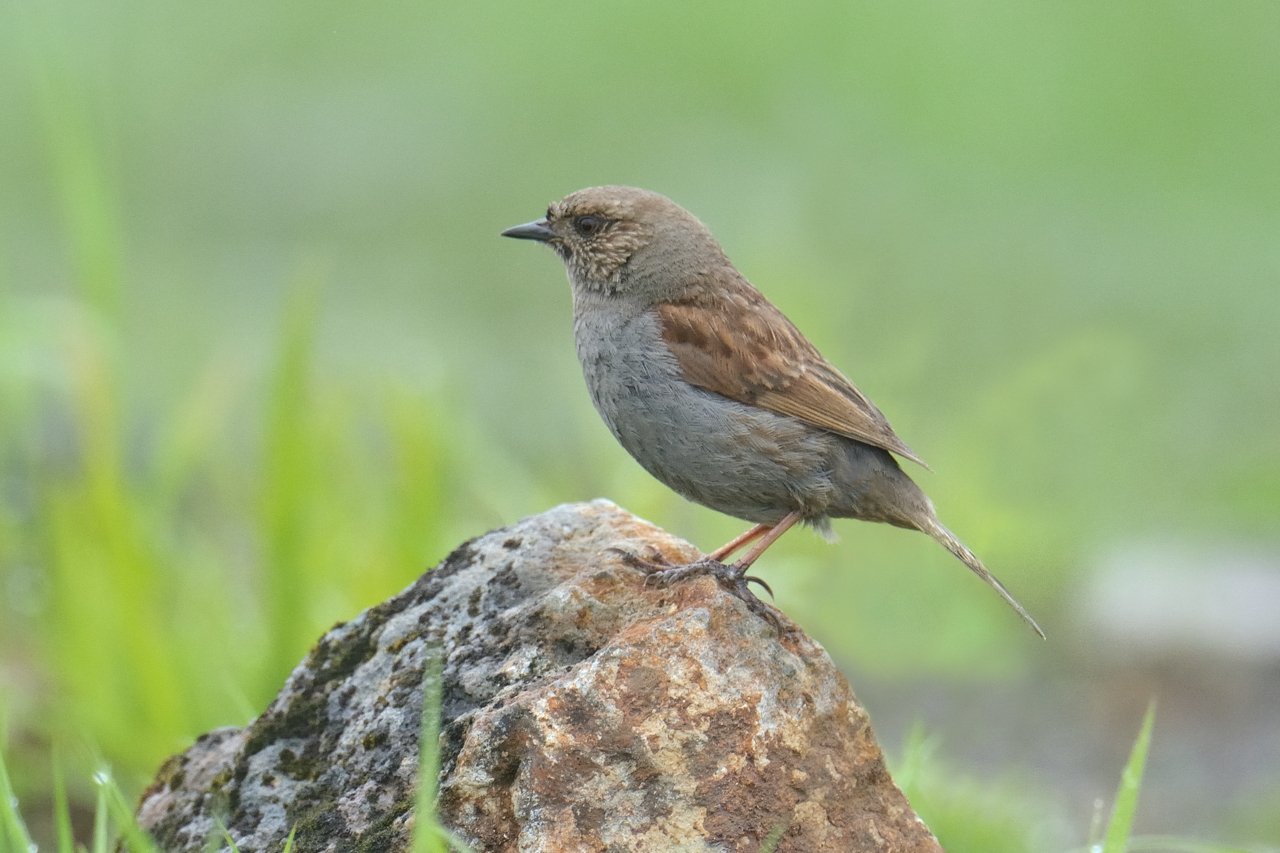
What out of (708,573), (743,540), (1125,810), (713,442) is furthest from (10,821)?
(1125,810)

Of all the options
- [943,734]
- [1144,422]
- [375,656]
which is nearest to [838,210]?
[1144,422]

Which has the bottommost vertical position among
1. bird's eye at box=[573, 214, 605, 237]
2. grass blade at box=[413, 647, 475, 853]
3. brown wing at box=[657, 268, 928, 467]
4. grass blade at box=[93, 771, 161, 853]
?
grass blade at box=[93, 771, 161, 853]

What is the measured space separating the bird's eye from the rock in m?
1.33

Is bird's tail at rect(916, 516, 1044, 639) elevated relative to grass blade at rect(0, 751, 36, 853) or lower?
elevated

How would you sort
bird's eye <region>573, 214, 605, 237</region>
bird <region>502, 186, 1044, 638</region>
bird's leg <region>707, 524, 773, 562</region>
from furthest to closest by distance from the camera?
bird's eye <region>573, 214, 605, 237</region>, bird's leg <region>707, 524, 773, 562</region>, bird <region>502, 186, 1044, 638</region>

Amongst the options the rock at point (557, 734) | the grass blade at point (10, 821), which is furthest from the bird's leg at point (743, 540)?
the grass blade at point (10, 821)

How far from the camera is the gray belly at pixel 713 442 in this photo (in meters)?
4.61

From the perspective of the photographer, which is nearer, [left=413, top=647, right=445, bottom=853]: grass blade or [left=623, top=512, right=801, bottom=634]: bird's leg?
[left=413, top=647, right=445, bottom=853]: grass blade

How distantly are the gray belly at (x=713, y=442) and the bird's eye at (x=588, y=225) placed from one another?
62 centimetres

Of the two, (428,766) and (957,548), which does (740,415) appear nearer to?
(957,548)

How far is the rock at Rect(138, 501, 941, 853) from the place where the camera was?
11.4ft

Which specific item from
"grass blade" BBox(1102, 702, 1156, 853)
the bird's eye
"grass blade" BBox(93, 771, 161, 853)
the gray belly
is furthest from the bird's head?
"grass blade" BBox(93, 771, 161, 853)

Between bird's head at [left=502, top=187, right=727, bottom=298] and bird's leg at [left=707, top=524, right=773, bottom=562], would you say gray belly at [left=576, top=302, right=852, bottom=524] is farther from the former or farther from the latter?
bird's head at [left=502, top=187, right=727, bottom=298]

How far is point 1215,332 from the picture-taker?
11.1 metres
